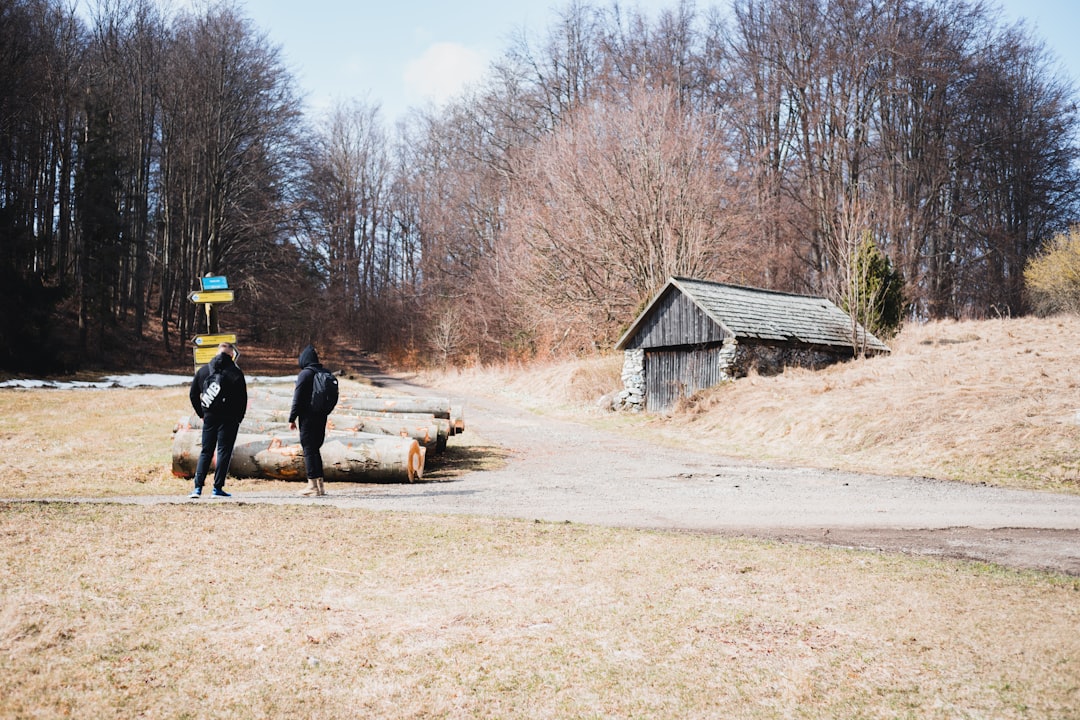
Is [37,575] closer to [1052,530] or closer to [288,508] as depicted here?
[288,508]

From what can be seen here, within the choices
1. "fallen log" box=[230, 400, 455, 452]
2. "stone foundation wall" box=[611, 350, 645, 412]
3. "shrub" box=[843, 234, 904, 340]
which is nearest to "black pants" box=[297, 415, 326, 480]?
"fallen log" box=[230, 400, 455, 452]

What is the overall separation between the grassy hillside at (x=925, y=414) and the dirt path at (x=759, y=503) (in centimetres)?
188

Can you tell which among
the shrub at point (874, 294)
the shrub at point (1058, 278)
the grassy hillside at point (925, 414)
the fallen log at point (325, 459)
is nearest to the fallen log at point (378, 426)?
the fallen log at point (325, 459)

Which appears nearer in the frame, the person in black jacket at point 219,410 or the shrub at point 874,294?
the person in black jacket at point 219,410

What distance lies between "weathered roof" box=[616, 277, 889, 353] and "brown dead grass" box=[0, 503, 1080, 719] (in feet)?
53.3

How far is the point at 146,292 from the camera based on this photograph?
43.8 metres

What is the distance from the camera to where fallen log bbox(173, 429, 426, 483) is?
11555mm

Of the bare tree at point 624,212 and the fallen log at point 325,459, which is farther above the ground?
the bare tree at point 624,212

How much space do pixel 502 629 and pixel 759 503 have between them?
19.8 feet

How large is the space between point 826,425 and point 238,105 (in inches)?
1384

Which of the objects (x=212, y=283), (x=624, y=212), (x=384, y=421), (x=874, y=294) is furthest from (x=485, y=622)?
(x=624, y=212)

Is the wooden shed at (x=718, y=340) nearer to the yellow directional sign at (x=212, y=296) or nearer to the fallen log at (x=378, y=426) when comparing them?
the fallen log at (x=378, y=426)

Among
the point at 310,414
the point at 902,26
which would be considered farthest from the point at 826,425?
the point at 902,26

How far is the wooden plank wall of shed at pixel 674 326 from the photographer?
2278 cm
